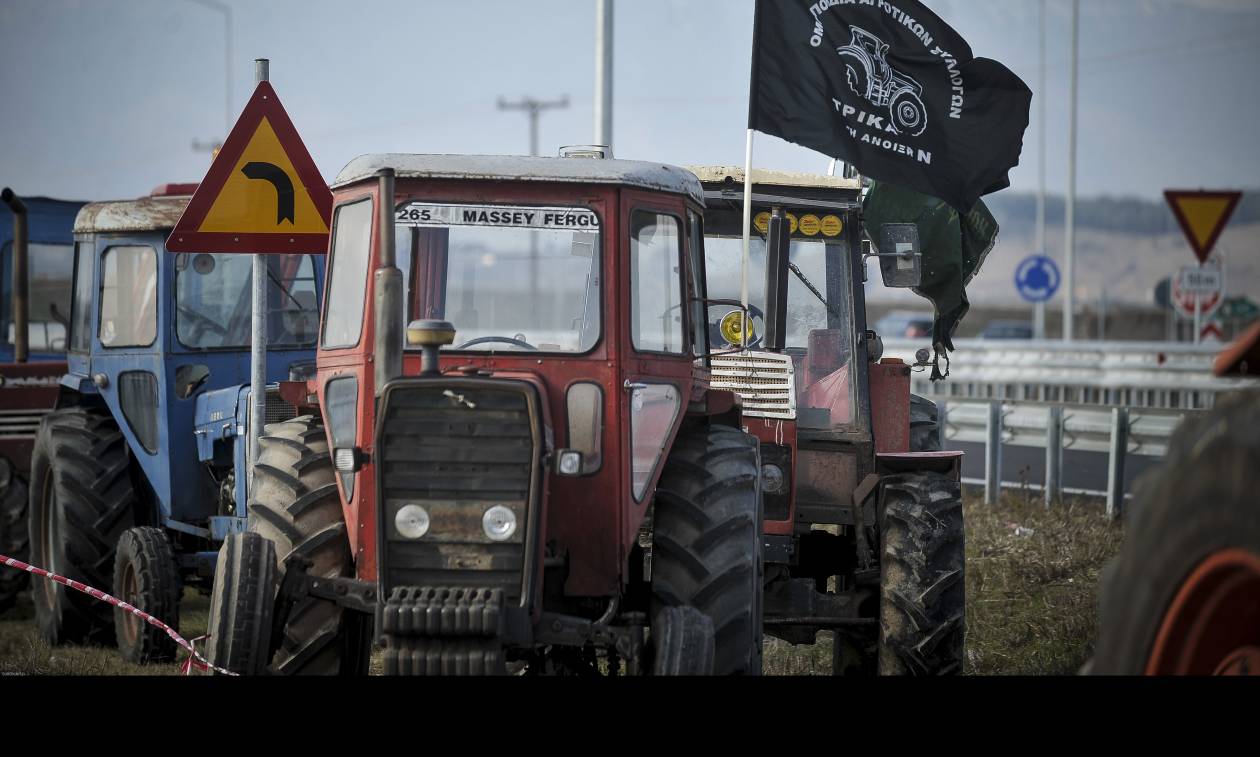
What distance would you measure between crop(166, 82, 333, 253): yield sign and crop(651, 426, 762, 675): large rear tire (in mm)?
2487

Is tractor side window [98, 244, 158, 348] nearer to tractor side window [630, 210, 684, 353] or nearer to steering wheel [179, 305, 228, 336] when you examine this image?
steering wheel [179, 305, 228, 336]

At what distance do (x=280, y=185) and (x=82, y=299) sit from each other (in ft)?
12.7

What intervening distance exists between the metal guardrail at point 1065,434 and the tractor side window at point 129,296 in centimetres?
799

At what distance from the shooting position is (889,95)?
10.3 meters

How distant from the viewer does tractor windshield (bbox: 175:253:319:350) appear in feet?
35.7

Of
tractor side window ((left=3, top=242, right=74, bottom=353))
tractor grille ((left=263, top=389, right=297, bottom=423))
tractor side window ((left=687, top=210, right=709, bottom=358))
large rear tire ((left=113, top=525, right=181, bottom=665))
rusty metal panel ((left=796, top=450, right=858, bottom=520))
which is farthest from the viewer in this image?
tractor side window ((left=3, top=242, right=74, bottom=353))

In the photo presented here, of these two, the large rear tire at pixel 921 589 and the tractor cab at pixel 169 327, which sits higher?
the tractor cab at pixel 169 327

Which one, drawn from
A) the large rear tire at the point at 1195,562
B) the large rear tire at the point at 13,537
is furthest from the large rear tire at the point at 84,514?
the large rear tire at the point at 1195,562

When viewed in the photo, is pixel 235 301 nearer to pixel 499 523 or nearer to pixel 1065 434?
pixel 499 523

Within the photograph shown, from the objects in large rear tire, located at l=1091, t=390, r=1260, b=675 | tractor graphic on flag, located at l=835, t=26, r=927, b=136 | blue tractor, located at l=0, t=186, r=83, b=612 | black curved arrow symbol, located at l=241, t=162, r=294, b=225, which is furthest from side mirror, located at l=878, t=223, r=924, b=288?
large rear tire, located at l=1091, t=390, r=1260, b=675

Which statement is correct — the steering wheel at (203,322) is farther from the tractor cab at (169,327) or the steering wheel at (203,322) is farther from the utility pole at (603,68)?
the utility pole at (603,68)

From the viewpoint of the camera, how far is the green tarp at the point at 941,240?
34.5 feet

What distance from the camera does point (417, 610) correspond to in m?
5.73

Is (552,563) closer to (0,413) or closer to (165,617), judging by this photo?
(165,617)
